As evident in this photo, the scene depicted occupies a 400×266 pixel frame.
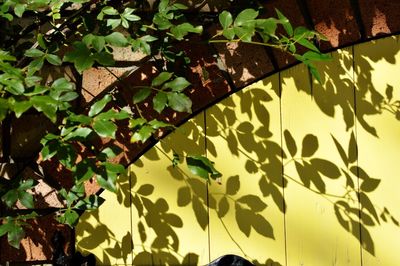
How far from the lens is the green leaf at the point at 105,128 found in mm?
1545

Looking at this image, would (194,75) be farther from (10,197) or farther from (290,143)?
(10,197)

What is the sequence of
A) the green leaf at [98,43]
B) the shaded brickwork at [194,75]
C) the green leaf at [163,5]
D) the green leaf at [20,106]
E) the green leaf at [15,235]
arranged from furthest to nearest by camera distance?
the shaded brickwork at [194,75] → the green leaf at [163,5] → the green leaf at [15,235] → the green leaf at [98,43] → the green leaf at [20,106]

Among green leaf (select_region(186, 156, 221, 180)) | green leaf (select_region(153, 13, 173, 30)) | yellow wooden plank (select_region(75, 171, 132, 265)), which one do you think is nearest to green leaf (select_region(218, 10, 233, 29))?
green leaf (select_region(153, 13, 173, 30))

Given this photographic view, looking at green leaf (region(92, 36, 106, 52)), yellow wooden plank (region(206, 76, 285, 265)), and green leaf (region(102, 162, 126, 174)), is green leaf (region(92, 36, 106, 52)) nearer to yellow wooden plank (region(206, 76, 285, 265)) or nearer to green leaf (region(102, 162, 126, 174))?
green leaf (region(102, 162, 126, 174))

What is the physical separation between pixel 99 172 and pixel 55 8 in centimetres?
45

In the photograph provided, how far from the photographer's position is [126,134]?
2.15 metres

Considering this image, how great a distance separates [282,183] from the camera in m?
2.13

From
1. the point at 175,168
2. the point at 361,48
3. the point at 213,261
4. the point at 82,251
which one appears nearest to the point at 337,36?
the point at 361,48

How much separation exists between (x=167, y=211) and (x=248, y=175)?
269mm

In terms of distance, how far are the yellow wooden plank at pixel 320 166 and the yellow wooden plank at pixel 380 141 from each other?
3cm

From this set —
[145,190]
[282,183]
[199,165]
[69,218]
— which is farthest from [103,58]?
[282,183]

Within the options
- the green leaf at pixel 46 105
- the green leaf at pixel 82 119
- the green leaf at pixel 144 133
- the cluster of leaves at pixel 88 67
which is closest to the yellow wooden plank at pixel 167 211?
the cluster of leaves at pixel 88 67

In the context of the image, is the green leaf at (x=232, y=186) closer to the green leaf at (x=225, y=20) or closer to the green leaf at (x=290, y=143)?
the green leaf at (x=290, y=143)

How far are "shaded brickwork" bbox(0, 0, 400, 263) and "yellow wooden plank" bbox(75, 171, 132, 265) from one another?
5 cm
